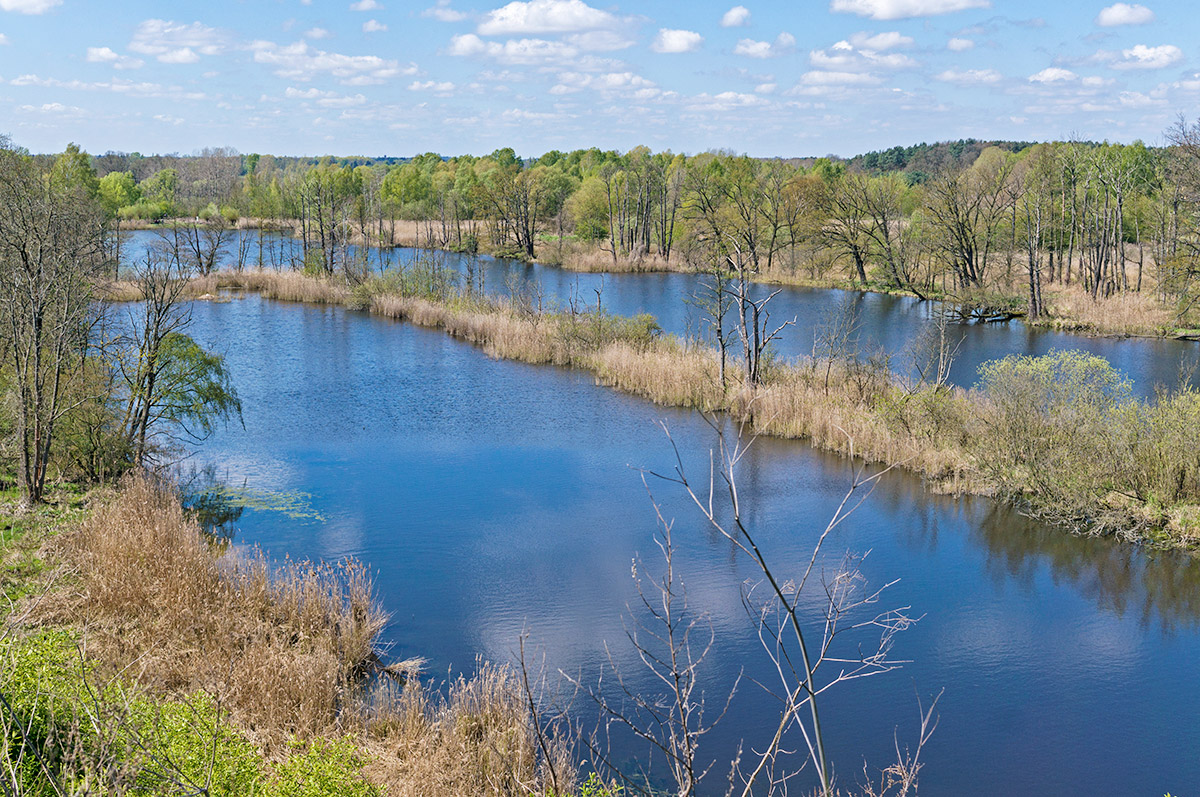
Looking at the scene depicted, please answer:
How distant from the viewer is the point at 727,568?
13156mm

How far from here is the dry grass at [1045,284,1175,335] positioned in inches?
1220

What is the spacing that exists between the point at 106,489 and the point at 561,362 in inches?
598

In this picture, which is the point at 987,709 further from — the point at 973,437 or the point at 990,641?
the point at 973,437

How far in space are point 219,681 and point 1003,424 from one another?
511 inches

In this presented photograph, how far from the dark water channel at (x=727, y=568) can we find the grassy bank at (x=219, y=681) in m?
1.44

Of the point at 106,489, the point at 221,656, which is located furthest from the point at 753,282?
the point at 221,656

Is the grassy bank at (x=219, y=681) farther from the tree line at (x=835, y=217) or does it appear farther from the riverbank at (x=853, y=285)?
the riverbank at (x=853, y=285)

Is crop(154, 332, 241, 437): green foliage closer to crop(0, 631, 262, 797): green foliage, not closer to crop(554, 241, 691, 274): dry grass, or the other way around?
crop(0, 631, 262, 797): green foliage

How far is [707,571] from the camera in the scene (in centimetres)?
1302

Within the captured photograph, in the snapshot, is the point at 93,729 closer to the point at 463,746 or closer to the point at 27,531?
the point at 463,746

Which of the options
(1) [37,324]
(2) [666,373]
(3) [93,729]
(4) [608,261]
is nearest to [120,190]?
(4) [608,261]

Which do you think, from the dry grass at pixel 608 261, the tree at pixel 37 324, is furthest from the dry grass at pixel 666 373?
the dry grass at pixel 608 261

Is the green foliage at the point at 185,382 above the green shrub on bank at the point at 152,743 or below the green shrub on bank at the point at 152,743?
above

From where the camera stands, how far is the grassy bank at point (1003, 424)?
14219mm
